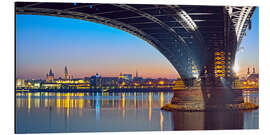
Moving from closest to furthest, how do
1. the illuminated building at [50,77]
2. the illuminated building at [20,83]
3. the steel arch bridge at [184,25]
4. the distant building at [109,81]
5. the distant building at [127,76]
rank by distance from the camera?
the illuminated building at [20,83]
the illuminated building at [50,77]
the steel arch bridge at [184,25]
the distant building at [127,76]
the distant building at [109,81]

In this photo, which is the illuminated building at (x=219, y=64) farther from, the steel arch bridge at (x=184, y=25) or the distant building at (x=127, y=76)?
the distant building at (x=127, y=76)

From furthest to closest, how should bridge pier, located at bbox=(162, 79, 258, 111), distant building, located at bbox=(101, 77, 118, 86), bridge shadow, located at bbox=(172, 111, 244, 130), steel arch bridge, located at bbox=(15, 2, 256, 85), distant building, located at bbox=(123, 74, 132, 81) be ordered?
bridge pier, located at bbox=(162, 79, 258, 111), distant building, located at bbox=(101, 77, 118, 86), distant building, located at bbox=(123, 74, 132, 81), steel arch bridge, located at bbox=(15, 2, 256, 85), bridge shadow, located at bbox=(172, 111, 244, 130)

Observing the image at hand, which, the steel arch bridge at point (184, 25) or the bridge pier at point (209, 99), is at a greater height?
the steel arch bridge at point (184, 25)

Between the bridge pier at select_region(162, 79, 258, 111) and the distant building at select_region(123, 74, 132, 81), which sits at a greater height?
the distant building at select_region(123, 74, 132, 81)

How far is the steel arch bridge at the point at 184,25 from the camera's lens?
79.6ft

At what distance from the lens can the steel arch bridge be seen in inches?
955

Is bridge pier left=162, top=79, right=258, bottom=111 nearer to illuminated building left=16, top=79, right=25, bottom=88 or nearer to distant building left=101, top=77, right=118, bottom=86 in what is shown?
distant building left=101, top=77, right=118, bottom=86

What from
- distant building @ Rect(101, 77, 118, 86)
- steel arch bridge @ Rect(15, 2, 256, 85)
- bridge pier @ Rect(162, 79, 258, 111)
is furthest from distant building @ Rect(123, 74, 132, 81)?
bridge pier @ Rect(162, 79, 258, 111)

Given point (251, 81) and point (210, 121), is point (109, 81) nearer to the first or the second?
point (210, 121)

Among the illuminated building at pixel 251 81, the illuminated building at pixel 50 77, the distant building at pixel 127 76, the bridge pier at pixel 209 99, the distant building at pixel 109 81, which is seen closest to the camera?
the illuminated building at pixel 251 81

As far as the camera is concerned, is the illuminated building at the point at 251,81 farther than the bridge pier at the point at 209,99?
No

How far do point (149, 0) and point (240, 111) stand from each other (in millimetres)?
12856

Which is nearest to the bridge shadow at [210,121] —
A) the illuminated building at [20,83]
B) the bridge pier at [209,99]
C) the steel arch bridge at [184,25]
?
the bridge pier at [209,99]
